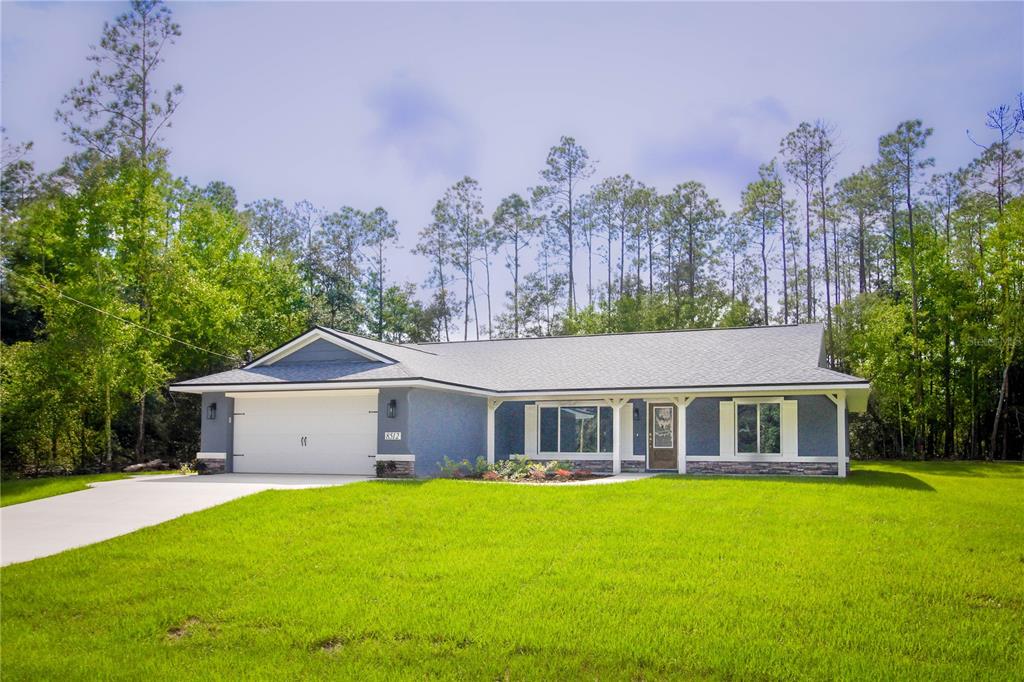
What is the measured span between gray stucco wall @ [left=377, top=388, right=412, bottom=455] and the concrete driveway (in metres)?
0.88

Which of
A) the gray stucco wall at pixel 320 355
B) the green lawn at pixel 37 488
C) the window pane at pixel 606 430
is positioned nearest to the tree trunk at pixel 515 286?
the window pane at pixel 606 430

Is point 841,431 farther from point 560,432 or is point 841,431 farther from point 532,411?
point 532,411

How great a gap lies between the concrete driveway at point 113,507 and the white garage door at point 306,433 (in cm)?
72

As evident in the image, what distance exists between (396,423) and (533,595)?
10089mm

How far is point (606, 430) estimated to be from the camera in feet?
68.9

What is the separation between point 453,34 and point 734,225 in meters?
30.6

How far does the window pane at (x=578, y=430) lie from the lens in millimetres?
21078

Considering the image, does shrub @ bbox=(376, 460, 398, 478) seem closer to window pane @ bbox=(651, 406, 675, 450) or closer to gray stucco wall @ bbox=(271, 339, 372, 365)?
gray stucco wall @ bbox=(271, 339, 372, 365)

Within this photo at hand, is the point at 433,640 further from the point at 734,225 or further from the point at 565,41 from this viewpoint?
the point at 734,225

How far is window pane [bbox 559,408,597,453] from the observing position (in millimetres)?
A: 21078

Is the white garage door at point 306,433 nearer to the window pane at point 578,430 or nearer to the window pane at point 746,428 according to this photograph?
the window pane at point 578,430

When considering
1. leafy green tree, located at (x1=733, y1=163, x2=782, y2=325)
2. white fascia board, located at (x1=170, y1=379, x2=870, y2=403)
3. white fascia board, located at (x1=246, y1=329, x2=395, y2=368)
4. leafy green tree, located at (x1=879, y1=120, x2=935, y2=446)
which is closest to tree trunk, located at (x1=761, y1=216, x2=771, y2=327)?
leafy green tree, located at (x1=733, y1=163, x2=782, y2=325)

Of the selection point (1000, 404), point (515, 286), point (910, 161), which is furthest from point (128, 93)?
point (1000, 404)

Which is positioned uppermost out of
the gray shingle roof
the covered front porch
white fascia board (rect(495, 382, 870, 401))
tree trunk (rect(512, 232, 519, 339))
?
tree trunk (rect(512, 232, 519, 339))
